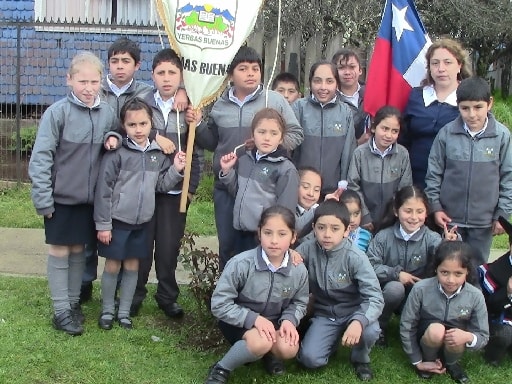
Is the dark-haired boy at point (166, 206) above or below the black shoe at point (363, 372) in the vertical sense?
above

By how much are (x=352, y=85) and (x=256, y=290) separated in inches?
85.6

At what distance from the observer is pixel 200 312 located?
4938 millimetres

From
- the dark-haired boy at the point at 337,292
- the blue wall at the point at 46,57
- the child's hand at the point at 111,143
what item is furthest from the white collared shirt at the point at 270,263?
the blue wall at the point at 46,57

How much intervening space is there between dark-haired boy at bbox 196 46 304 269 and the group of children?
0.01 meters

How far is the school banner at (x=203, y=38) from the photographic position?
499cm

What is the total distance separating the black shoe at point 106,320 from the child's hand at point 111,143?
117cm

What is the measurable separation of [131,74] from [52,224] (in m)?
1.24

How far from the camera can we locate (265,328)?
13.7 feet

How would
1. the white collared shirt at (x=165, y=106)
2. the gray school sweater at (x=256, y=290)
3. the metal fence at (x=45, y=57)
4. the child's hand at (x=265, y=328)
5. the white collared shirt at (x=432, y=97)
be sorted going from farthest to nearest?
the metal fence at (x=45, y=57)
the white collared shirt at (x=432, y=97)
the white collared shirt at (x=165, y=106)
the gray school sweater at (x=256, y=290)
the child's hand at (x=265, y=328)

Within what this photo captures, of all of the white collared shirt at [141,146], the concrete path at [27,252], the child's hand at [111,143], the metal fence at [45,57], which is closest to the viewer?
the child's hand at [111,143]

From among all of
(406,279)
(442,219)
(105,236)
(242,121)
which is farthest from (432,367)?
(105,236)

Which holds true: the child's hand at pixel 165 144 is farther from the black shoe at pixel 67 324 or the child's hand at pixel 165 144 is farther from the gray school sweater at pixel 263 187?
the black shoe at pixel 67 324

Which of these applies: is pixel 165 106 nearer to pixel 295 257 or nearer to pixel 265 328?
pixel 295 257

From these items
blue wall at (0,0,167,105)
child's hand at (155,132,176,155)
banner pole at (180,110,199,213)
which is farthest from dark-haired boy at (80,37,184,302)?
blue wall at (0,0,167,105)
